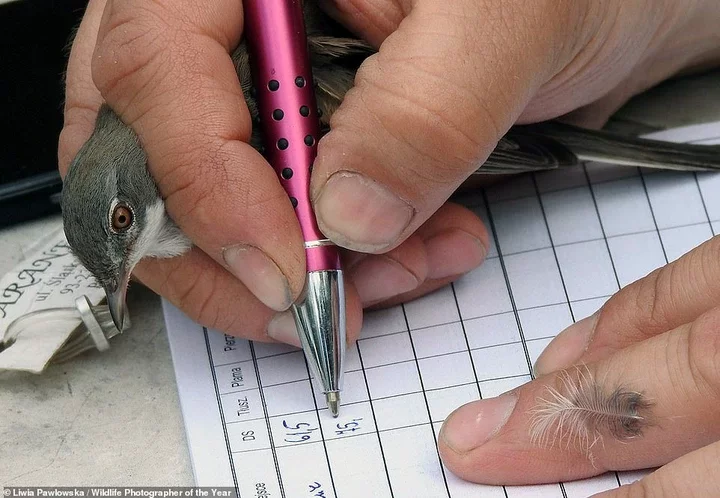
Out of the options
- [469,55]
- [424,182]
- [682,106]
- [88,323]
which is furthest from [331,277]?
[682,106]

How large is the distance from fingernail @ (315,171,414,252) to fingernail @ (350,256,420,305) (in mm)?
185

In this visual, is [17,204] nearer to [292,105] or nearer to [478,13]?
[292,105]

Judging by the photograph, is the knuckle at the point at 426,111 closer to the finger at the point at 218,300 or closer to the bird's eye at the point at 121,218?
the finger at the point at 218,300

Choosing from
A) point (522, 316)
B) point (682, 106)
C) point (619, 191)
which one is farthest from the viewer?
point (682, 106)

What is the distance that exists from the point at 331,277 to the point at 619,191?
35.5 inches

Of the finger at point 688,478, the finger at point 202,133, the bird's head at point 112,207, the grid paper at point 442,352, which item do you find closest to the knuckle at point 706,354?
the finger at point 688,478

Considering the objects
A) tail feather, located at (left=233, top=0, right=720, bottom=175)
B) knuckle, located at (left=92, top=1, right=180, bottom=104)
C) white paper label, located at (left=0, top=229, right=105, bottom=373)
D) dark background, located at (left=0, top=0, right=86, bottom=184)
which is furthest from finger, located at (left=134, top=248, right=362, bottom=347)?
dark background, located at (left=0, top=0, right=86, bottom=184)

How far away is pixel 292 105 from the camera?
5.98 feet

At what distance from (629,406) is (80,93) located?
140cm

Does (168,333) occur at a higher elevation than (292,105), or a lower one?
lower

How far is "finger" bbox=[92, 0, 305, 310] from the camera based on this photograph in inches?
69.5

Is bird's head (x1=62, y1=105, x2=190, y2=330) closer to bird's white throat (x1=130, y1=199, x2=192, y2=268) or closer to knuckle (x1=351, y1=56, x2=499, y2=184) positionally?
bird's white throat (x1=130, y1=199, x2=192, y2=268)

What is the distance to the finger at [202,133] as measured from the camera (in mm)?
1766

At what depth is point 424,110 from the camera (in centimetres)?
167
